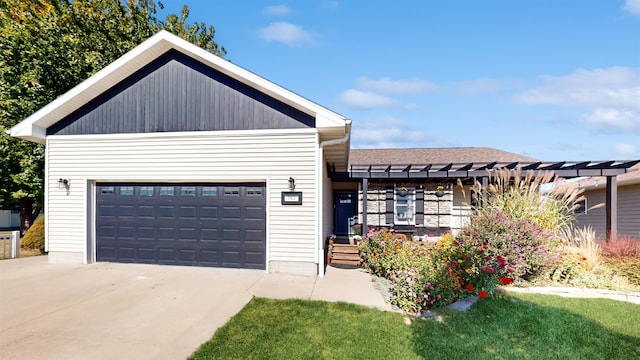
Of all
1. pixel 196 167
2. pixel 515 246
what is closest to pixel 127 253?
pixel 196 167

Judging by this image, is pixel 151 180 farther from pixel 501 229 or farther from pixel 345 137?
pixel 501 229

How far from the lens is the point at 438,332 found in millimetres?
4207

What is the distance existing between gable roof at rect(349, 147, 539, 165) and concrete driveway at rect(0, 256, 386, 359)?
31.6 feet

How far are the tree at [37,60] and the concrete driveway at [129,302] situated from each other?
4932mm

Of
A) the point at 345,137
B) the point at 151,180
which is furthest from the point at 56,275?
the point at 345,137

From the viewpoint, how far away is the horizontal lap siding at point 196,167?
7.32 meters

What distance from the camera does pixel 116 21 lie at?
42.2 feet

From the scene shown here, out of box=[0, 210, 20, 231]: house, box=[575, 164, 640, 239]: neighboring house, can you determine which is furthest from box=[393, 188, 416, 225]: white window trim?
box=[0, 210, 20, 231]: house

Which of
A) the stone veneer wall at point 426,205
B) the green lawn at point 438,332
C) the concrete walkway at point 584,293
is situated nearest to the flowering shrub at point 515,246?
the concrete walkway at point 584,293

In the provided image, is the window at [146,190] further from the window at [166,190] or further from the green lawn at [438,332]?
the green lawn at [438,332]

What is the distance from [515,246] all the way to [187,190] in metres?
7.73

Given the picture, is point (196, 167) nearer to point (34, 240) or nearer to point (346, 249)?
point (346, 249)

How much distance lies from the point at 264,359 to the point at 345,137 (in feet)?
17.8

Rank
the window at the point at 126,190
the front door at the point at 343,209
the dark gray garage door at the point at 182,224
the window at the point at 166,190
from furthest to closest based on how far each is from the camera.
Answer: the front door at the point at 343,209
the window at the point at 126,190
the window at the point at 166,190
the dark gray garage door at the point at 182,224
